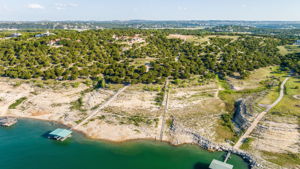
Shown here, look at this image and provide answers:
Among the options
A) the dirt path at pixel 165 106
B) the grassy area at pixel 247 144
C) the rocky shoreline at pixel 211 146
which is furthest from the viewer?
the dirt path at pixel 165 106

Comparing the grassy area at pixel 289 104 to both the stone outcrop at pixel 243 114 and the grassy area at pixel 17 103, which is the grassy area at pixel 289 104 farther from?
the grassy area at pixel 17 103

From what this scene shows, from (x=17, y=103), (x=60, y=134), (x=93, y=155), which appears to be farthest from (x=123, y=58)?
(x=93, y=155)

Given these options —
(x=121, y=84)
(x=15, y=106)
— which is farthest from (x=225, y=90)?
(x=15, y=106)

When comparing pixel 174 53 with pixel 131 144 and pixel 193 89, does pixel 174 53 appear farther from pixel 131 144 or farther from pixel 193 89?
pixel 131 144

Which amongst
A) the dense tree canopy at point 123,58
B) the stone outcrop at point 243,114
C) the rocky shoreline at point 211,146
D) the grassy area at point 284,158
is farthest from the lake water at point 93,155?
the dense tree canopy at point 123,58

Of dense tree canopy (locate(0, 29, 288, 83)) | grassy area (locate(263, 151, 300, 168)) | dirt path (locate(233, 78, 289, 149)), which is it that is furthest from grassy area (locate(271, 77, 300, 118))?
dense tree canopy (locate(0, 29, 288, 83))

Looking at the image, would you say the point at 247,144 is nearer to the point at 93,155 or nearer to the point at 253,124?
the point at 253,124
